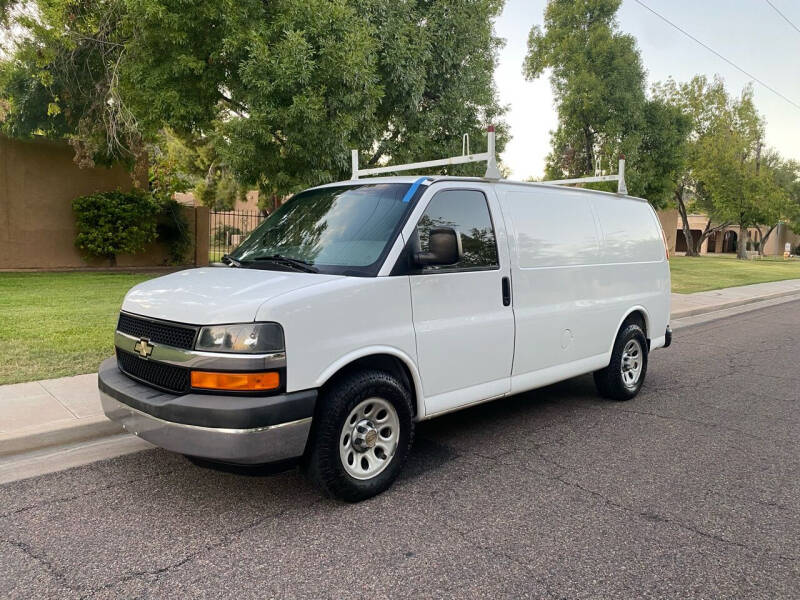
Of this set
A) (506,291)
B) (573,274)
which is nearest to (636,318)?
(573,274)

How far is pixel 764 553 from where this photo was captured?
11.1ft

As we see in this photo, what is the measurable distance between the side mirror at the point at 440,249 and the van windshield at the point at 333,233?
0.25 metres

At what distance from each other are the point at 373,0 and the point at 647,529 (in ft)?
38.5

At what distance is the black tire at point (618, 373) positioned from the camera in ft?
20.6

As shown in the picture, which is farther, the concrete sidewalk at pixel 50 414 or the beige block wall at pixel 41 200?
the beige block wall at pixel 41 200

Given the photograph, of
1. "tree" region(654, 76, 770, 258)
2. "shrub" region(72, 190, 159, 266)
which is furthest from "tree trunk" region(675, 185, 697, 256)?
"shrub" region(72, 190, 159, 266)

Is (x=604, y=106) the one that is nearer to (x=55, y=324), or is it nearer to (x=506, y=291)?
(x=55, y=324)

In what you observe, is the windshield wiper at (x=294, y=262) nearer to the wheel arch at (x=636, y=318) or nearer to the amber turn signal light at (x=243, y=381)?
the amber turn signal light at (x=243, y=381)

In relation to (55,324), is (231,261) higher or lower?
higher

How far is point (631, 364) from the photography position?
21.6 ft

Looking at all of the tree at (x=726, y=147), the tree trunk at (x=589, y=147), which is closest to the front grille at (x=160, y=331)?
the tree trunk at (x=589, y=147)

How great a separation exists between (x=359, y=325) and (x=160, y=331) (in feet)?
3.96

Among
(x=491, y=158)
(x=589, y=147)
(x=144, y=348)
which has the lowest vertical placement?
(x=144, y=348)

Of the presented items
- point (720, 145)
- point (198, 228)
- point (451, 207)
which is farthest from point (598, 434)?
point (720, 145)
